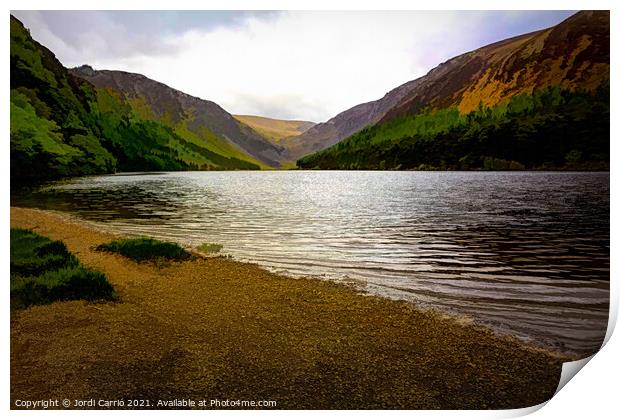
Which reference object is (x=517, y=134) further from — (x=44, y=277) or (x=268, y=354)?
(x=44, y=277)

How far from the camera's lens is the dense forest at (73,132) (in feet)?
14.6

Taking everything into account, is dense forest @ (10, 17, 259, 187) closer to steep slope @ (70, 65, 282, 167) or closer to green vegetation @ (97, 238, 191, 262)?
steep slope @ (70, 65, 282, 167)

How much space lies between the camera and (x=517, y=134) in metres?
6.68

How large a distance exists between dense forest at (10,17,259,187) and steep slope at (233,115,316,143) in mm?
1070

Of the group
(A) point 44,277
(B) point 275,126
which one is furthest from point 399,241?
(A) point 44,277

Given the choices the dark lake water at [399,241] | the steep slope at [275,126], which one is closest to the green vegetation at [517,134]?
the dark lake water at [399,241]

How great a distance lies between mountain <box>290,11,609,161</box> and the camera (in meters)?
4.60

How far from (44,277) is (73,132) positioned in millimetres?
2308

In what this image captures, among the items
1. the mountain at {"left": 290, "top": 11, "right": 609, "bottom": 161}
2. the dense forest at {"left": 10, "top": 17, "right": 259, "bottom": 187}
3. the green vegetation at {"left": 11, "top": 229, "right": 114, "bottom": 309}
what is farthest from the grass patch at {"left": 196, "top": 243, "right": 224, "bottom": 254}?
the mountain at {"left": 290, "top": 11, "right": 609, "bottom": 161}

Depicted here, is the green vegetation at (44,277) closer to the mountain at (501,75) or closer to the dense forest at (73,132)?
the dense forest at (73,132)

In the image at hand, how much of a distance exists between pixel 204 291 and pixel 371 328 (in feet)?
6.51

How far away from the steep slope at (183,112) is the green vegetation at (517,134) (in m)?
1.67

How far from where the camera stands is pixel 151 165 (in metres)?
6.90

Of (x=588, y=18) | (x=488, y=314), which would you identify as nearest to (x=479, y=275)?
(x=488, y=314)
